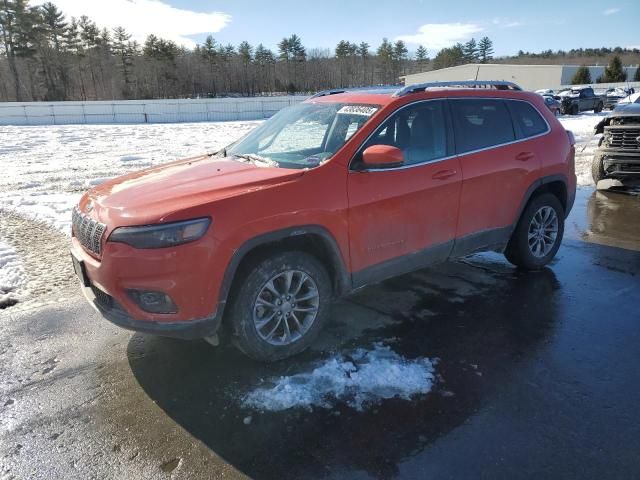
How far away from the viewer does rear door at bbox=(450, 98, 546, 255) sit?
170 inches

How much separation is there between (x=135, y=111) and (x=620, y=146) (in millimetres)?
25386

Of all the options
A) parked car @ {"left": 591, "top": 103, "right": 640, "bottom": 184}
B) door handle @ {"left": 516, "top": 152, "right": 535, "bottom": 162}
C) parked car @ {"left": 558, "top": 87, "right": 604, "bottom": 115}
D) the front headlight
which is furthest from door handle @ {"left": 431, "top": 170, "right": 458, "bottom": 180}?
parked car @ {"left": 558, "top": 87, "right": 604, "bottom": 115}

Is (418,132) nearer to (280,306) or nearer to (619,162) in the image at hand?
(280,306)

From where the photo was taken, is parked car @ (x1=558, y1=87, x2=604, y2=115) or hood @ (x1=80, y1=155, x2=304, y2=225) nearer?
hood @ (x1=80, y1=155, x2=304, y2=225)

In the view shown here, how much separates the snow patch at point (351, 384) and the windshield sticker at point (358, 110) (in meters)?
1.90

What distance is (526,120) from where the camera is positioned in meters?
4.93

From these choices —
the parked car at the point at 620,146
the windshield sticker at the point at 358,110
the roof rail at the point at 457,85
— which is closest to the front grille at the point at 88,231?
the windshield sticker at the point at 358,110

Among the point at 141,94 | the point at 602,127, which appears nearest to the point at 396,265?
the point at 602,127

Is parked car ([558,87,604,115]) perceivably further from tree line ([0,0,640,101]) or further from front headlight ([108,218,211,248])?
tree line ([0,0,640,101])

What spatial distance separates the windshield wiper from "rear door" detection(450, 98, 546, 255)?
166 centimetres

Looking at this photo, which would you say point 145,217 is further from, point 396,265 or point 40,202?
point 40,202

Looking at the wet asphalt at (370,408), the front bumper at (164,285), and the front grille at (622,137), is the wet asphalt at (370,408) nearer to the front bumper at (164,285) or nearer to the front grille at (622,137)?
the front bumper at (164,285)

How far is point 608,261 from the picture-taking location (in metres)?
5.59

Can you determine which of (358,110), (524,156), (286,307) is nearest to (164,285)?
(286,307)
